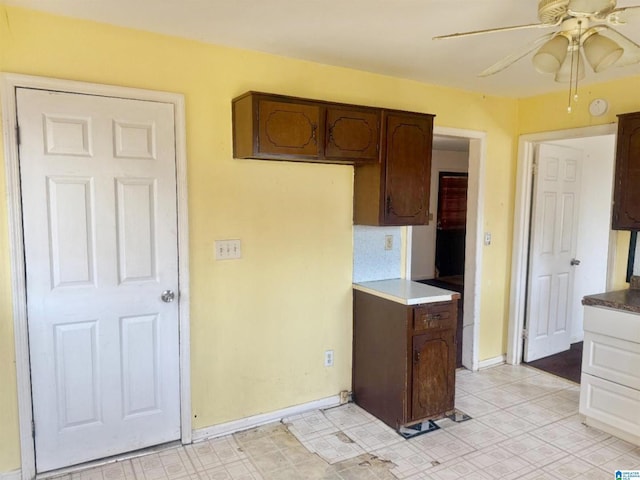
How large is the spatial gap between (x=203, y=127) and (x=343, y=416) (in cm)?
203

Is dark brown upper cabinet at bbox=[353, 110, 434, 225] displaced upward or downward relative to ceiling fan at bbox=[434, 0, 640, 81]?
downward

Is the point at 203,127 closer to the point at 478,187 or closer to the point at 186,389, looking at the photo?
the point at 186,389

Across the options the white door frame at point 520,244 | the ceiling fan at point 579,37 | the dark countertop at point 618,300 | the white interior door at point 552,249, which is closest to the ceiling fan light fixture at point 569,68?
the ceiling fan at point 579,37

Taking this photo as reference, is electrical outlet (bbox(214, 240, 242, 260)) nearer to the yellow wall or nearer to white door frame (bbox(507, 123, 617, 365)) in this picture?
the yellow wall

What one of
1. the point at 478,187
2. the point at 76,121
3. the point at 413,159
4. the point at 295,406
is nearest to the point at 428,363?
the point at 295,406

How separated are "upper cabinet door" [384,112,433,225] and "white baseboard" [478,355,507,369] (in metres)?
1.60

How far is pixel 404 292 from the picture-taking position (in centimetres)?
289

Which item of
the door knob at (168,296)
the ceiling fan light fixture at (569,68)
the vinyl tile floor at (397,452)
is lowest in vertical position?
the vinyl tile floor at (397,452)

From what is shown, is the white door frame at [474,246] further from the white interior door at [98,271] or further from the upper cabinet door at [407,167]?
the white interior door at [98,271]

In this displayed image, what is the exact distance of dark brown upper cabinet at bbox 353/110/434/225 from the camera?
2.88m

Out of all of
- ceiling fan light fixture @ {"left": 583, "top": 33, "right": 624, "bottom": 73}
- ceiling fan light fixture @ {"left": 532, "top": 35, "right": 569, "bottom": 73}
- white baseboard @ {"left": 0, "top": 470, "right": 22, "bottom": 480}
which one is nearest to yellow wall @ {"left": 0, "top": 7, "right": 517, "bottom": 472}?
white baseboard @ {"left": 0, "top": 470, "right": 22, "bottom": 480}

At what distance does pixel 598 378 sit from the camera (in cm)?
281

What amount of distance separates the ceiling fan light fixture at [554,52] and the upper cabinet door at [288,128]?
1266mm

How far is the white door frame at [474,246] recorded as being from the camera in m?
3.73
